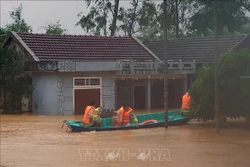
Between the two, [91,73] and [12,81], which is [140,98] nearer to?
[91,73]

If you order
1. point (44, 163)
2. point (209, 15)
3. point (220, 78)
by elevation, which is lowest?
point (44, 163)

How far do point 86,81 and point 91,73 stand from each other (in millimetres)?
585

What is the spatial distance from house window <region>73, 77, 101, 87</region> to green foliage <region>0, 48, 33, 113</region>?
9.43 feet

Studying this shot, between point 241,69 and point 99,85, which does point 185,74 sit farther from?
point 241,69

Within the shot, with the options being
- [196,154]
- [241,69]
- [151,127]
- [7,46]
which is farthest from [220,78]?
[7,46]

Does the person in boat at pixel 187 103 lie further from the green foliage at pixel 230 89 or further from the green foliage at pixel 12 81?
the green foliage at pixel 12 81

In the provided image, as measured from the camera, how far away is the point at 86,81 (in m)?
32.6

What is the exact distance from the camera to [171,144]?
17.4 meters

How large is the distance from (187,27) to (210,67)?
31.0 metres

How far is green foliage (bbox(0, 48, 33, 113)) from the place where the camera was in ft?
108

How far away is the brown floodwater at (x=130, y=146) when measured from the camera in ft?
44.6

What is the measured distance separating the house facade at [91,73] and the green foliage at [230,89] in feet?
37.4

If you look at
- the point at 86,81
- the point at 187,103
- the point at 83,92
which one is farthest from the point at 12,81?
the point at 187,103

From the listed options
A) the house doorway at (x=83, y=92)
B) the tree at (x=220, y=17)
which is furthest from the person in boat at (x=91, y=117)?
the tree at (x=220, y=17)
